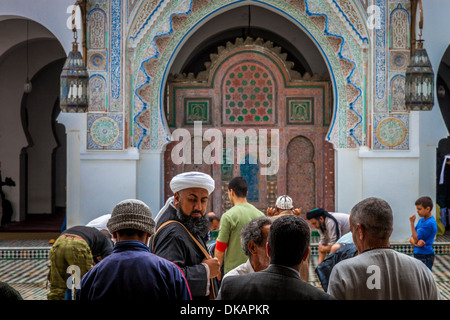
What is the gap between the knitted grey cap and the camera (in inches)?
76.0

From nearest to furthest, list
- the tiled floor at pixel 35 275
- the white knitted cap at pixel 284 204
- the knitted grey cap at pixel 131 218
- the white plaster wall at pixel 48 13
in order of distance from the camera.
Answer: the knitted grey cap at pixel 131 218, the white knitted cap at pixel 284 204, the tiled floor at pixel 35 275, the white plaster wall at pixel 48 13

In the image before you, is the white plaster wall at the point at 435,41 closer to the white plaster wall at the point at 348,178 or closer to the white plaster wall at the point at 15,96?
the white plaster wall at the point at 348,178

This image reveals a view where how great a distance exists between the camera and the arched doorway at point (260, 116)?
21.3 feet

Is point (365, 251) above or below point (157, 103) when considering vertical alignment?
below

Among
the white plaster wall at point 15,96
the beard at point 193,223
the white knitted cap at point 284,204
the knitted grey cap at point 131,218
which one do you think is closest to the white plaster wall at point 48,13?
the white plaster wall at point 15,96

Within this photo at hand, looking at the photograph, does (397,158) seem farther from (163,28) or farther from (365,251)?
Answer: (365,251)

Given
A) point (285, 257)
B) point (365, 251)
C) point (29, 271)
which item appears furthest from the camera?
point (29, 271)

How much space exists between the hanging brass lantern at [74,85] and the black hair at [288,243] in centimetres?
377

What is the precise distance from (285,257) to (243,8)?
5.69 m

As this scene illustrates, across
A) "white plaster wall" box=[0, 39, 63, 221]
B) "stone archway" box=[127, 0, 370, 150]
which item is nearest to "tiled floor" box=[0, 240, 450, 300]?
"stone archway" box=[127, 0, 370, 150]

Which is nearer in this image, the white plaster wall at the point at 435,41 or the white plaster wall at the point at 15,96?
the white plaster wall at the point at 435,41

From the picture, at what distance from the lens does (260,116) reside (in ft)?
21.4

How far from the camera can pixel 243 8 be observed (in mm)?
7094

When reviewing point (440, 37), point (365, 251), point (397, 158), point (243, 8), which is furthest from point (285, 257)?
point (243, 8)
